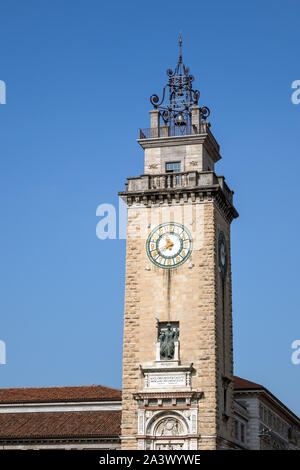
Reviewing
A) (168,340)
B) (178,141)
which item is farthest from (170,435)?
(178,141)

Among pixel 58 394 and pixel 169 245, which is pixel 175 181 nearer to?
pixel 169 245

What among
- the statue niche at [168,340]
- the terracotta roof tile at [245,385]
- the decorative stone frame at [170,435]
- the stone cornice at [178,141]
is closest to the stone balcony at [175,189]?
the stone cornice at [178,141]

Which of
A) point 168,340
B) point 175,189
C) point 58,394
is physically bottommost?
point 58,394

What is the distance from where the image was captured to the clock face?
171 ft

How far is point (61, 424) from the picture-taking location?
56.1 meters

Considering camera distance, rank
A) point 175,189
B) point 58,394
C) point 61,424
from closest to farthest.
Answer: point 175,189, point 61,424, point 58,394

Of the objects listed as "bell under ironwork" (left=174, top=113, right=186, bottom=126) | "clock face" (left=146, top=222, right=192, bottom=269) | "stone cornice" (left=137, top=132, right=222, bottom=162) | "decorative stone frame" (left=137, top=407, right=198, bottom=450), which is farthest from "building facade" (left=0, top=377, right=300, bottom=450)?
"bell under ironwork" (left=174, top=113, right=186, bottom=126)

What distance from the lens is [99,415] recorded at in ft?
186

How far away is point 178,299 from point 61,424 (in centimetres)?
1240

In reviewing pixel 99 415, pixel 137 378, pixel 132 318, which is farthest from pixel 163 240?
pixel 99 415

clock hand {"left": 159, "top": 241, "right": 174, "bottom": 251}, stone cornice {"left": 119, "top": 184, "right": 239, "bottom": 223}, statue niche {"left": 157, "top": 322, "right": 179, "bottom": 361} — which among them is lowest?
statue niche {"left": 157, "top": 322, "right": 179, "bottom": 361}

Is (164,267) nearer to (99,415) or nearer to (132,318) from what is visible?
(132,318)

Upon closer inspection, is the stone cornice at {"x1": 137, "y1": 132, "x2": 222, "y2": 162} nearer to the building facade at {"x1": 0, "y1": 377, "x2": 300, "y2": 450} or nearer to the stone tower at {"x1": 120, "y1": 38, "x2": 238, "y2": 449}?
the stone tower at {"x1": 120, "y1": 38, "x2": 238, "y2": 449}

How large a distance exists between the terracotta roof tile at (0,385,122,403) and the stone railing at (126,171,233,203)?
1452 cm
